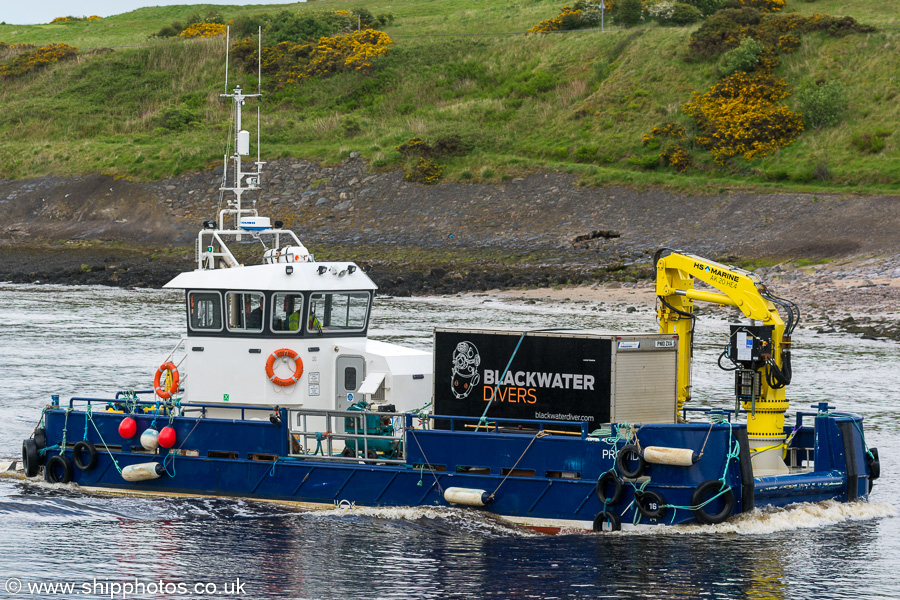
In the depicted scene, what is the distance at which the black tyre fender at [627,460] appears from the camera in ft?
49.7

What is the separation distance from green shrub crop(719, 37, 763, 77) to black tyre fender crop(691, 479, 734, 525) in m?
53.2

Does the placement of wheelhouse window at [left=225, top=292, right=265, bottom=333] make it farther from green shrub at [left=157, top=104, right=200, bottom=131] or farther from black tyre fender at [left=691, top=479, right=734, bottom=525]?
green shrub at [left=157, top=104, right=200, bottom=131]

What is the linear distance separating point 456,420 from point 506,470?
1.33m

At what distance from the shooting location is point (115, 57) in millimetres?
87062

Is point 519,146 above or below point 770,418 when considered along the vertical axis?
above

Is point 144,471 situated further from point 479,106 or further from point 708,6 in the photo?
point 708,6

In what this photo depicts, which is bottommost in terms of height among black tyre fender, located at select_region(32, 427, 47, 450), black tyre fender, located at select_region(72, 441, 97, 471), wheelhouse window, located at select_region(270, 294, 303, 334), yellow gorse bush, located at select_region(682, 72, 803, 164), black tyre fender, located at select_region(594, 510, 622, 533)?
black tyre fender, located at select_region(594, 510, 622, 533)

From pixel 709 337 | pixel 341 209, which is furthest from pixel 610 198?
pixel 709 337

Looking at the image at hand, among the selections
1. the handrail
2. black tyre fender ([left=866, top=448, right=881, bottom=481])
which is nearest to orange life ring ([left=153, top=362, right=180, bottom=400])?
the handrail

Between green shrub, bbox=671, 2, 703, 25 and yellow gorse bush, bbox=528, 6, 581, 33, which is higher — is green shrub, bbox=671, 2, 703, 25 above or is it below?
below

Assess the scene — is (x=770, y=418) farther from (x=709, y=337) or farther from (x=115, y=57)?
(x=115, y=57)

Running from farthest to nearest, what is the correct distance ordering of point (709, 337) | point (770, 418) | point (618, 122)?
1. point (618, 122)
2. point (709, 337)
3. point (770, 418)

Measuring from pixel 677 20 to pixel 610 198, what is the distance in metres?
24.3

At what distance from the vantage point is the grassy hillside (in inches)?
2350
